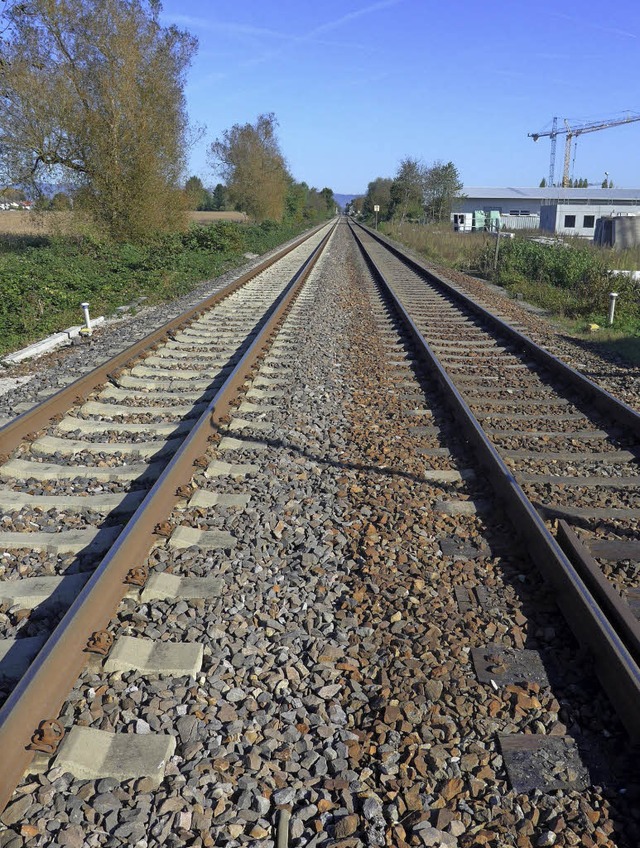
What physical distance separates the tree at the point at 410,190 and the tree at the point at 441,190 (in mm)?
781

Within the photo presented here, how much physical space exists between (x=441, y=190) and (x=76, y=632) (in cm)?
6982

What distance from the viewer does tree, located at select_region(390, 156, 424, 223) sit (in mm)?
69506

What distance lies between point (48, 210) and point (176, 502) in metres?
21.7

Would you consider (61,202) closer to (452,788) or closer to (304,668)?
(304,668)

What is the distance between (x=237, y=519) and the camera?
4.30 meters

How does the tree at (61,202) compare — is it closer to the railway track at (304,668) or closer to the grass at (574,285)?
the grass at (574,285)

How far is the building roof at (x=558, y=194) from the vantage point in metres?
80.2

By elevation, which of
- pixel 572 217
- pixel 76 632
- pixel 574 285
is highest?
Answer: pixel 76 632

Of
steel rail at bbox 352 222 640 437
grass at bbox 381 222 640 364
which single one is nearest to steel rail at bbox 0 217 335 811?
steel rail at bbox 352 222 640 437

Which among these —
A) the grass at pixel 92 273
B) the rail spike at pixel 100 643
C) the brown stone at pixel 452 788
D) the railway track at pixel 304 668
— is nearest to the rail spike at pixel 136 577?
the railway track at pixel 304 668

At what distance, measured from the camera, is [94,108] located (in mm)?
21750

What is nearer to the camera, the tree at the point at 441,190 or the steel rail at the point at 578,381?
the steel rail at the point at 578,381

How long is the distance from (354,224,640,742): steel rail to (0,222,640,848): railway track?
9 cm

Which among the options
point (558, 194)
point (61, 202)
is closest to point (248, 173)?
point (61, 202)
